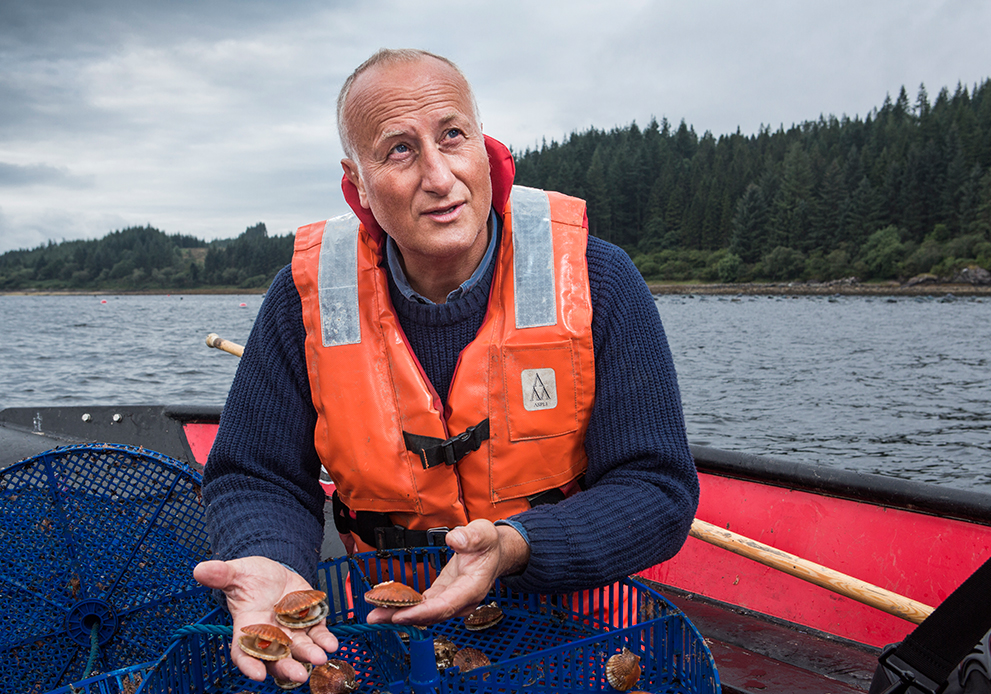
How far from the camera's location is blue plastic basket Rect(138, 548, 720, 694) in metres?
1.63

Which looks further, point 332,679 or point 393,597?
point 332,679

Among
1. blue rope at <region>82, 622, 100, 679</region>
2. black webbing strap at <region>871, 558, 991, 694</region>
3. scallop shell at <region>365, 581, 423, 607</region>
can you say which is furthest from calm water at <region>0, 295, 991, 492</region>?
blue rope at <region>82, 622, 100, 679</region>

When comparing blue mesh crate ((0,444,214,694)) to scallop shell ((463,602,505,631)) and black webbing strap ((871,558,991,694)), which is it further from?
black webbing strap ((871,558,991,694))

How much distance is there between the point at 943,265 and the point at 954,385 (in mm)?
57019

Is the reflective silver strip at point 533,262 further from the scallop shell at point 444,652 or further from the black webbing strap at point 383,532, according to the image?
the scallop shell at point 444,652

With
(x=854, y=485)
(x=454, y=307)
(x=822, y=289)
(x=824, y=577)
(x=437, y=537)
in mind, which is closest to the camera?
(x=437, y=537)

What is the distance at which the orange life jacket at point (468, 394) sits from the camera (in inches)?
83.3

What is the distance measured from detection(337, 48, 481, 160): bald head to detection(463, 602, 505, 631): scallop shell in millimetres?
1425

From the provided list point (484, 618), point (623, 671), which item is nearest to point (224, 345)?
point (484, 618)

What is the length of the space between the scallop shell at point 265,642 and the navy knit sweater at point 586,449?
0.39m

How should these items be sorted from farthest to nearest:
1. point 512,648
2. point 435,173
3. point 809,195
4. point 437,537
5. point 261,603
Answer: point 809,195 → point 437,537 → point 435,173 → point 512,648 → point 261,603

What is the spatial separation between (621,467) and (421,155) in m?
1.10

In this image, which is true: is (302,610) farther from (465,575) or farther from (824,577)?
(824,577)

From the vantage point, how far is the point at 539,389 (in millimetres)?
→ 2115
